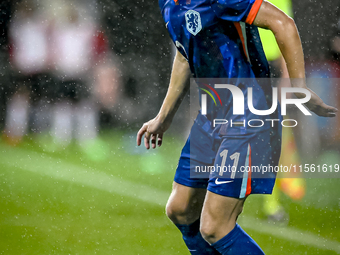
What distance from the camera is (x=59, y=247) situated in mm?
2455

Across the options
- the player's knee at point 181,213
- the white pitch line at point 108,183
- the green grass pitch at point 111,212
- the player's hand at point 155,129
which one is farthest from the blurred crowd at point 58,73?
the player's knee at point 181,213

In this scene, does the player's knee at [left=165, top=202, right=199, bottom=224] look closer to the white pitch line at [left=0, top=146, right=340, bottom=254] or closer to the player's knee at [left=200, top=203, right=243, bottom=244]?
the player's knee at [left=200, top=203, right=243, bottom=244]

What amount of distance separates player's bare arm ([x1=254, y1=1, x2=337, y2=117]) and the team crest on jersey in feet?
0.65

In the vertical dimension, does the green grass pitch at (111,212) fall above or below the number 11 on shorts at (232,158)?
below

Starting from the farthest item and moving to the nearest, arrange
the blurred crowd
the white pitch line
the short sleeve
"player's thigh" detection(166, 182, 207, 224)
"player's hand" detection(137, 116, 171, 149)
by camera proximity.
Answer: the blurred crowd
the white pitch line
"player's hand" detection(137, 116, 171, 149)
"player's thigh" detection(166, 182, 207, 224)
the short sleeve

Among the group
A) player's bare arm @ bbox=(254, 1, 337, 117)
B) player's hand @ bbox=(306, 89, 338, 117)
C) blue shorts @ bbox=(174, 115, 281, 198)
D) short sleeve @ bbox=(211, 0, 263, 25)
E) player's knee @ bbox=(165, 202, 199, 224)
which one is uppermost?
short sleeve @ bbox=(211, 0, 263, 25)

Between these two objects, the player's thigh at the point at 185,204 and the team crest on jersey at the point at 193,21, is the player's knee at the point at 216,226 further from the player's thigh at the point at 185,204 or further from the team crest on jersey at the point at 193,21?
the team crest on jersey at the point at 193,21

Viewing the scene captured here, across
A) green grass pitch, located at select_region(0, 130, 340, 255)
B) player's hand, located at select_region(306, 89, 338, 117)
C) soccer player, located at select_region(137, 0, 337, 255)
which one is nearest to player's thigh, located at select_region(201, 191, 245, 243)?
soccer player, located at select_region(137, 0, 337, 255)

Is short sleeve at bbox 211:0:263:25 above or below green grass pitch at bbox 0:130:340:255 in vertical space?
above

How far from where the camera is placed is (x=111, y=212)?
331 centimetres

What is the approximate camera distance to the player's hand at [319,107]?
1476 mm

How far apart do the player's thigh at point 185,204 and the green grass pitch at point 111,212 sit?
67 cm

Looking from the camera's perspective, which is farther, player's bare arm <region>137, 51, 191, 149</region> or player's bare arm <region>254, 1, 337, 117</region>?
player's bare arm <region>137, 51, 191, 149</region>

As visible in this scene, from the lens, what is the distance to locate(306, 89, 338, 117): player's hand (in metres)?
1.48
